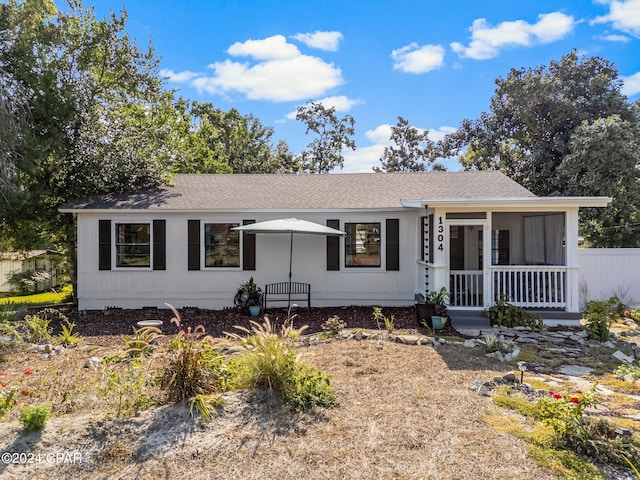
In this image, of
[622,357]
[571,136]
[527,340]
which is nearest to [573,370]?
[622,357]

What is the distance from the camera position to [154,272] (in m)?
10.5

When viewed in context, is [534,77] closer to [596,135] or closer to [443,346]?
[596,135]

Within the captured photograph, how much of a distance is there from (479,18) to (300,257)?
9.37 meters

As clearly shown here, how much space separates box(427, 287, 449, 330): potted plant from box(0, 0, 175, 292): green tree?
8.60 metres

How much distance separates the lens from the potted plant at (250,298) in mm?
9738

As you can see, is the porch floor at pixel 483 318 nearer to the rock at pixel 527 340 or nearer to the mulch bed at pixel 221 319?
the mulch bed at pixel 221 319

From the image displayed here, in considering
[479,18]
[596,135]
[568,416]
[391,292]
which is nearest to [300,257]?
[391,292]

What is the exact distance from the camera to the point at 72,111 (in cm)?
985

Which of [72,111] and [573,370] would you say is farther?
[72,111]

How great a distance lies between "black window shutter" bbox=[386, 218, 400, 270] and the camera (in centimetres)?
1041

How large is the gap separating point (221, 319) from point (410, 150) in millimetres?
23751

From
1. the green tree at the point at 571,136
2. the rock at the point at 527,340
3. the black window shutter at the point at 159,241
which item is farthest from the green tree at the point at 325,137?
the rock at the point at 527,340

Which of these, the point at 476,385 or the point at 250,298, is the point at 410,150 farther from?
the point at 476,385

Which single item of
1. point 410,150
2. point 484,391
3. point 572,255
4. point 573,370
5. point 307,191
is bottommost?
point 573,370
